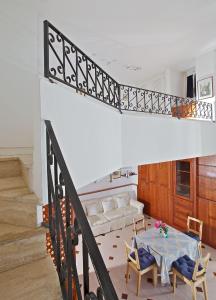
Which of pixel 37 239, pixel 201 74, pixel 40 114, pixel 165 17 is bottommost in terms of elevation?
pixel 37 239

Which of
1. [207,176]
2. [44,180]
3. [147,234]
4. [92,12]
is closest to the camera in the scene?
[44,180]

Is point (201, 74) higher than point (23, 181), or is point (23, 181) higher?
point (201, 74)

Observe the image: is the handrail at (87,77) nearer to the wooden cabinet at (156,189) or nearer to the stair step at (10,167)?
the stair step at (10,167)

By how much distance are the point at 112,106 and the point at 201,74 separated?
15.6ft

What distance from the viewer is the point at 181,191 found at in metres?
6.74

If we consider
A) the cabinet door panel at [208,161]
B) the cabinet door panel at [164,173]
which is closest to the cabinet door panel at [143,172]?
the cabinet door panel at [164,173]

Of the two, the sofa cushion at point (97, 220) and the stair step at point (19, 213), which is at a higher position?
the stair step at point (19, 213)

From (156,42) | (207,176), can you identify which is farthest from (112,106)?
(207,176)

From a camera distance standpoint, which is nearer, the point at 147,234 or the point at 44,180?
the point at 44,180

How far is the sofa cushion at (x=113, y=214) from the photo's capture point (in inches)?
278

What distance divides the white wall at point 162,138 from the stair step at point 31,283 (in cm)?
203

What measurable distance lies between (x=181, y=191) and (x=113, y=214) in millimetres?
2520

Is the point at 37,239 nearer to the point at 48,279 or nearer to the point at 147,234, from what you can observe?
the point at 48,279

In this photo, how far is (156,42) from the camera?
5434 mm
